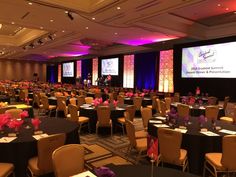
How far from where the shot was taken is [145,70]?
55.3 feet

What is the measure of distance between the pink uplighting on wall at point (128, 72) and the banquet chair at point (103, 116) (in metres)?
11.5

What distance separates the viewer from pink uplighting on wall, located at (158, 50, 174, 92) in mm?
14883

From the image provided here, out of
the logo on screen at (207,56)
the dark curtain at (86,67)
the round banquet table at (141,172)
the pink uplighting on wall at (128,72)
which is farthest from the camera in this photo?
the dark curtain at (86,67)

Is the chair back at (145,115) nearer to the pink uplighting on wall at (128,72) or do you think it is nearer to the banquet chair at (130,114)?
the banquet chair at (130,114)

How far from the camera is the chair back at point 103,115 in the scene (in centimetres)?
622

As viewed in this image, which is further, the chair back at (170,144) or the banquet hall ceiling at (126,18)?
the banquet hall ceiling at (126,18)

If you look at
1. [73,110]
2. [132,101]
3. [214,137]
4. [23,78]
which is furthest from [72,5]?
[23,78]

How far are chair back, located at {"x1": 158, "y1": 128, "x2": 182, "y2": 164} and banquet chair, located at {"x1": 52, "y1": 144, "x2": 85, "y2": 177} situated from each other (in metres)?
1.48

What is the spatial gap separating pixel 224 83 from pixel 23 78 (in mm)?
26542

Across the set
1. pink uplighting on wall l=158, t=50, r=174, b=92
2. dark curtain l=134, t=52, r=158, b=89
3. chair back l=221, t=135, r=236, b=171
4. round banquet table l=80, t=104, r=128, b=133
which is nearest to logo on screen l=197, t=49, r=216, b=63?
pink uplighting on wall l=158, t=50, r=174, b=92

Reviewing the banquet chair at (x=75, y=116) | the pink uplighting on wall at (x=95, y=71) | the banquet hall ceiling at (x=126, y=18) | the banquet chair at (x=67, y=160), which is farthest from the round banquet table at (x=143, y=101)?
the pink uplighting on wall at (x=95, y=71)

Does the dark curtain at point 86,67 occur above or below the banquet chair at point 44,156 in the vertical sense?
above

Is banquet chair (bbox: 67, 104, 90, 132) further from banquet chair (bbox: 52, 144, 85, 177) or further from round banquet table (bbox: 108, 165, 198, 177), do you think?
round banquet table (bbox: 108, 165, 198, 177)

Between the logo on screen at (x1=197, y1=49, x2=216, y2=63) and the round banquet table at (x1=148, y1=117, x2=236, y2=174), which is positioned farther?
the logo on screen at (x1=197, y1=49, x2=216, y2=63)
